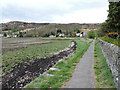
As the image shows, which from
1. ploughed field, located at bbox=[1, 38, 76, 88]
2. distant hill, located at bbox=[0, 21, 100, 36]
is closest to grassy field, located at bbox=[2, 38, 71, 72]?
ploughed field, located at bbox=[1, 38, 76, 88]

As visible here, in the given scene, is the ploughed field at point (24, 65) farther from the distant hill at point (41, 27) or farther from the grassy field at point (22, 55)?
the distant hill at point (41, 27)

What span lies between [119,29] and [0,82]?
1417 centimetres

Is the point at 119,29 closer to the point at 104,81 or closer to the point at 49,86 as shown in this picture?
the point at 104,81

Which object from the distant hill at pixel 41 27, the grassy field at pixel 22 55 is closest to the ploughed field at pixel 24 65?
the grassy field at pixel 22 55

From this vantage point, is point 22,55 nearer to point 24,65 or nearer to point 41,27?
point 24,65

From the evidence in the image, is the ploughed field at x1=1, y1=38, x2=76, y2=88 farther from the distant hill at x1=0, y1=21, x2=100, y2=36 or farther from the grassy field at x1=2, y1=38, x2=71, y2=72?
the distant hill at x1=0, y1=21, x2=100, y2=36

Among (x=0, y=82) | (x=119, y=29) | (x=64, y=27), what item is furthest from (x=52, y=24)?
(x=0, y=82)

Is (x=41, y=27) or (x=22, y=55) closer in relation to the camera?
(x=22, y=55)

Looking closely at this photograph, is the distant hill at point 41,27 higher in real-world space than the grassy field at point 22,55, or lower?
higher

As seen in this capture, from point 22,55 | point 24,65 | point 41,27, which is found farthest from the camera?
point 41,27

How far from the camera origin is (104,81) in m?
4.97

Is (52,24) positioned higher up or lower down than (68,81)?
higher up

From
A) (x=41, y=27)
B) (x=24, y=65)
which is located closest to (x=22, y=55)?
(x=24, y=65)

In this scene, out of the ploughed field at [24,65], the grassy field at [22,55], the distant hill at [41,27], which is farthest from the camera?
the distant hill at [41,27]
